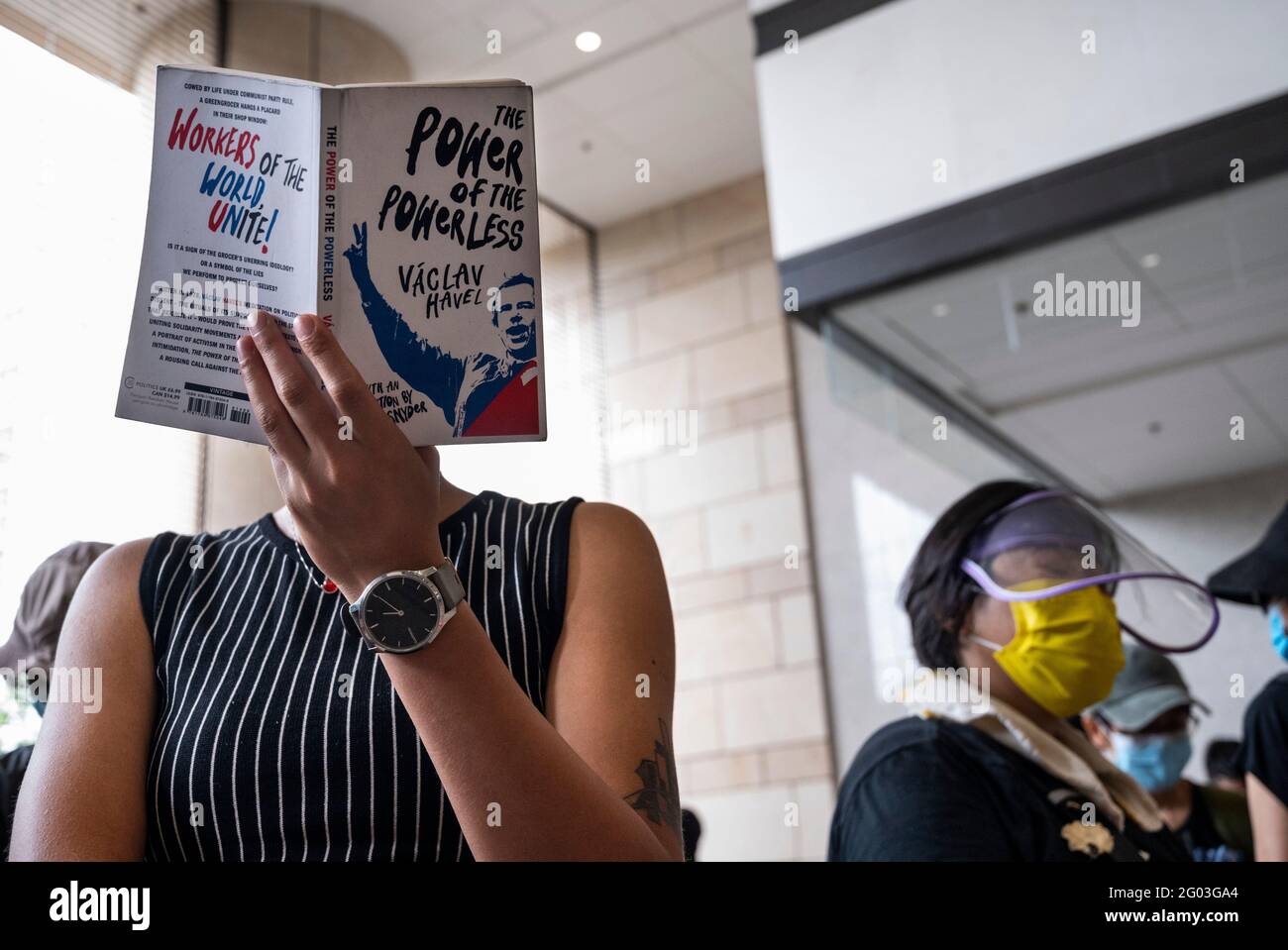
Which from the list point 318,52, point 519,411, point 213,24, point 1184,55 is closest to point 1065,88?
point 1184,55

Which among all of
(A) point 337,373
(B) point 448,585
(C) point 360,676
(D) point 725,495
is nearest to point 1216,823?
(C) point 360,676

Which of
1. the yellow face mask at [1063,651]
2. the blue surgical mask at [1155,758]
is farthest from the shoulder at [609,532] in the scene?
the blue surgical mask at [1155,758]

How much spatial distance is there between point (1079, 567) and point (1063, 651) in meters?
0.21

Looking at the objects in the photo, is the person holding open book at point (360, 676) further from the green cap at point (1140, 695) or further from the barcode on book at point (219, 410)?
the green cap at point (1140, 695)

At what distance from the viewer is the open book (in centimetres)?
96

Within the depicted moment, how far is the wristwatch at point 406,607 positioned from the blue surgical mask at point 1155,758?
3243 millimetres

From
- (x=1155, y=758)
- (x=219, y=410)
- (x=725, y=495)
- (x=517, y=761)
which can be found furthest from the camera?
(x=725, y=495)

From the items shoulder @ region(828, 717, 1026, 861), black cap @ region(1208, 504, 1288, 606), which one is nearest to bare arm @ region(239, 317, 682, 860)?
shoulder @ region(828, 717, 1026, 861)

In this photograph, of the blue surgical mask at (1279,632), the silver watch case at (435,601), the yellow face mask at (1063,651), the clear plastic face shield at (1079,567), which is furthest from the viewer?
the blue surgical mask at (1279,632)

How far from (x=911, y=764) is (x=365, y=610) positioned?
999 mm

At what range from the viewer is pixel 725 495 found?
704 cm

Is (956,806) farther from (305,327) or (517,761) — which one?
(305,327)

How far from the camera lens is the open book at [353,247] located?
0.96 m

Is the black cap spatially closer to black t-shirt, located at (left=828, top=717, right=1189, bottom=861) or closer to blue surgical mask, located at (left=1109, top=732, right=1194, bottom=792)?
black t-shirt, located at (left=828, top=717, right=1189, bottom=861)
